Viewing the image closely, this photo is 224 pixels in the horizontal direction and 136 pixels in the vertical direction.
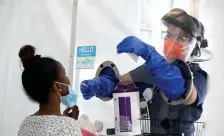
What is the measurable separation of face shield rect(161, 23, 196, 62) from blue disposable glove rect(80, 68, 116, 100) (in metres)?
0.34

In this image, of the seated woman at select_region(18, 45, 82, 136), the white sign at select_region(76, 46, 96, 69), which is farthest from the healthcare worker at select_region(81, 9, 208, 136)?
the white sign at select_region(76, 46, 96, 69)

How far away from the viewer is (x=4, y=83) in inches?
109

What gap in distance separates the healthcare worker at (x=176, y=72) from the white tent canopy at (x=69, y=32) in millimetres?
117

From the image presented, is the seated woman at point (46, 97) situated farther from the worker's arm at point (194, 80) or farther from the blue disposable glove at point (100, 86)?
the worker's arm at point (194, 80)

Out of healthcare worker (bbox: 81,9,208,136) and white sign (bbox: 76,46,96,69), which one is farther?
white sign (bbox: 76,46,96,69)

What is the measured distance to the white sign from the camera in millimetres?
2223

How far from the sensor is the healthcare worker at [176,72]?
4.74 ft

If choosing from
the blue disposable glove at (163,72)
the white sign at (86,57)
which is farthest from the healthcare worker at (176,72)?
the white sign at (86,57)

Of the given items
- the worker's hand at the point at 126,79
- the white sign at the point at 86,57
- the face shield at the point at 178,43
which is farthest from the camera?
the white sign at the point at 86,57

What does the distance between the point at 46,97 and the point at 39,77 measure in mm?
92

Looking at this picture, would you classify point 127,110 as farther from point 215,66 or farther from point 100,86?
point 215,66

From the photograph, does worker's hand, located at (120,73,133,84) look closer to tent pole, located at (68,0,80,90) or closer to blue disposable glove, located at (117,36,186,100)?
blue disposable glove, located at (117,36,186,100)

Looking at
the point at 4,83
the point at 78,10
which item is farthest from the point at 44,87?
the point at 4,83

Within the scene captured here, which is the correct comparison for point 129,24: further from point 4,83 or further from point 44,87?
point 4,83
